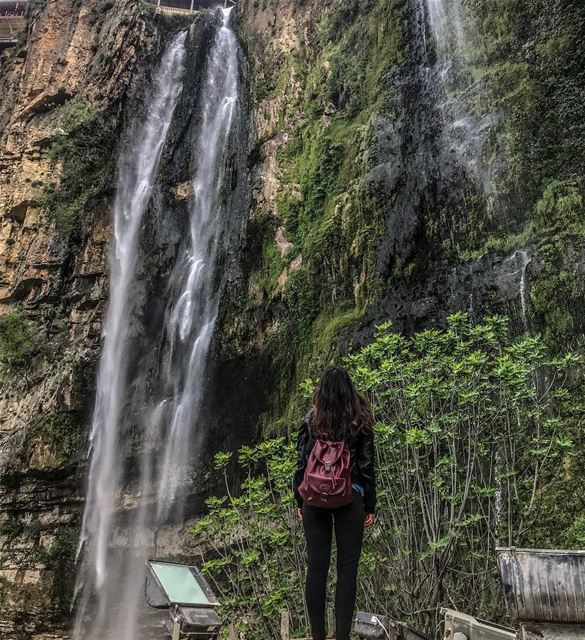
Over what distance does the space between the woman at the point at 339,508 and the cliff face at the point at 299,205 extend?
4967 millimetres

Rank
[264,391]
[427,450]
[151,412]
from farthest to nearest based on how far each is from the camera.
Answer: [151,412] → [264,391] → [427,450]

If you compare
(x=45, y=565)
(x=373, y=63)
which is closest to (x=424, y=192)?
(x=373, y=63)

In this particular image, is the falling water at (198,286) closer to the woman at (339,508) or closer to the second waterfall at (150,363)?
the second waterfall at (150,363)

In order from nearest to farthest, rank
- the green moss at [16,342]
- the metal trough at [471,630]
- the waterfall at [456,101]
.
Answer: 1. the metal trough at [471,630]
2. the waterfall at [456,101]
3. the green moss at [16,342]

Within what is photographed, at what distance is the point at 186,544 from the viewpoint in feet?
37.2

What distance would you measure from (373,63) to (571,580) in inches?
454

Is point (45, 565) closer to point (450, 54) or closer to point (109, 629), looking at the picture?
point (109, 629)

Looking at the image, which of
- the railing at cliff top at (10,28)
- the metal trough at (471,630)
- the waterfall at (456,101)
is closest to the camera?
the metal trough at (471,630)

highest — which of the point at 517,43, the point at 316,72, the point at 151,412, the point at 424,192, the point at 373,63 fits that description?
the point at 316,72

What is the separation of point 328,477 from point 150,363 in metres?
11.4

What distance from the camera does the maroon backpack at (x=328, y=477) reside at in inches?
115

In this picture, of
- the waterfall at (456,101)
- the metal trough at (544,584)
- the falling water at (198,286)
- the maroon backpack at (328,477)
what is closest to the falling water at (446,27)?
the waterfall at (456,101)

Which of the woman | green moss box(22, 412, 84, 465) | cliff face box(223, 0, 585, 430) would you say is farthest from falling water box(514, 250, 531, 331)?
green moss box(22, 412, 84, 465)

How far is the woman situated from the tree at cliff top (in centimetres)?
172
